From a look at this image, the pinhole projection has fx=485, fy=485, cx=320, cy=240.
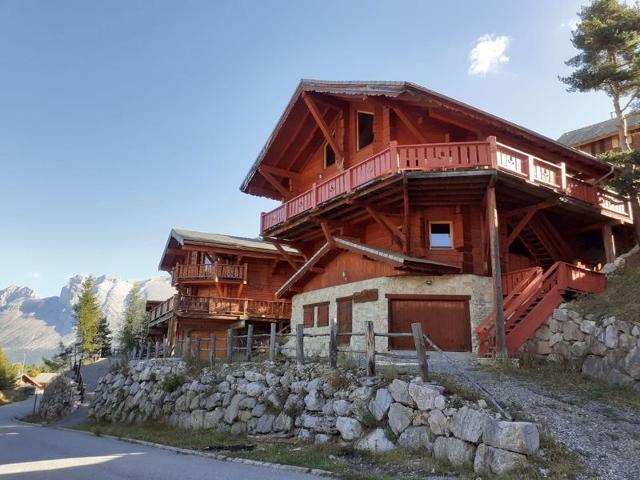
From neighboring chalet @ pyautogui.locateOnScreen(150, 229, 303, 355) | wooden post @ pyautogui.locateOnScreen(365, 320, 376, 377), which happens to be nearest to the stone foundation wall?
wooden post @ pyautogui.locateOnScreen(365, 320, 376, 377)

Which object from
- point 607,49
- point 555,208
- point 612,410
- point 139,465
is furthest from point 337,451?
point 607,49

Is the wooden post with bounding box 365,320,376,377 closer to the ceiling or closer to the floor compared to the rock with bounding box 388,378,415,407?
closer to the ceiling

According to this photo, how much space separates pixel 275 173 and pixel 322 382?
14.7m

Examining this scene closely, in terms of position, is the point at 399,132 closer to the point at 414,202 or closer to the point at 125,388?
the point at 414,202

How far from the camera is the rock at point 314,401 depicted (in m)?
12.3

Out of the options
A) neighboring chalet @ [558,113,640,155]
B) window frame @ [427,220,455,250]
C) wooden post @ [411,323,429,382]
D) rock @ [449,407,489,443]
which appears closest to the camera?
rock @ [449,407,489,443]

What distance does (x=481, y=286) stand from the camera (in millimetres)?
17781

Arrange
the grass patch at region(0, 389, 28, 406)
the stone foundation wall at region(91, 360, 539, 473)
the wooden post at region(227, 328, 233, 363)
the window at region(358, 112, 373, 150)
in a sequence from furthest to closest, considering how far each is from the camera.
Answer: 1. the grass patch at region(0, 389, 28, 406)
2. the window at region(358, 112, 373, 150)
3. the wooden post at region(227, 328, 233, 363)
4. the stone foundation wall at region(91, 360, 539, 473)

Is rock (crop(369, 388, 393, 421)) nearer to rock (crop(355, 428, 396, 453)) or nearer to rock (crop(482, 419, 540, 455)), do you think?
rock (crop(355, 428, 396, 453))

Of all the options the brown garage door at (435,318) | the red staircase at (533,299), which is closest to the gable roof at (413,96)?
the red staircase at (533,299)

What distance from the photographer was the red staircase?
48.0ft

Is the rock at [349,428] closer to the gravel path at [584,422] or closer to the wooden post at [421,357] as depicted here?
the wooden post at [421,357]

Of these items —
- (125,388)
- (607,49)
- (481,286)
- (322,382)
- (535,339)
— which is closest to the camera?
(322,382)

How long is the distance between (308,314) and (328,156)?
7634 millimetres
